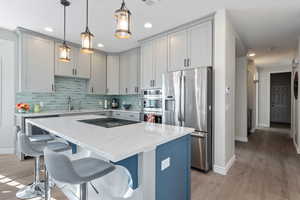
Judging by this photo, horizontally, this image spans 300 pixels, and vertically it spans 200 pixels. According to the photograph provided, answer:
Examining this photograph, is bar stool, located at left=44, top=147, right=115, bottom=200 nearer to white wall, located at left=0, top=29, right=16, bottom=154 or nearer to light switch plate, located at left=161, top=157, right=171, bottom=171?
light switch plate, located at left=161, top=157, right=171, bottom=171

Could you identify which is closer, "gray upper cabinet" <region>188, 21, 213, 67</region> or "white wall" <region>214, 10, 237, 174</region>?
"white wall" <region>214, 10, 237, 174</region>

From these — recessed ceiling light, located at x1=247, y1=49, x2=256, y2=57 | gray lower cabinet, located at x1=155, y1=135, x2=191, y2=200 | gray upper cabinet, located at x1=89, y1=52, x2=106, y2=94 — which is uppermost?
recessed ceiling light, located at x1=247, y1=49, x2=256, y2=57

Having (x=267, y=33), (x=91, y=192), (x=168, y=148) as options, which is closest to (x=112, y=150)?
(x=168, y=148)

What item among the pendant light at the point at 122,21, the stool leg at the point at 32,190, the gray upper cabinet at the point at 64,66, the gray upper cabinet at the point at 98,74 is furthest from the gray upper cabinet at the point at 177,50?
the stool leg at the point at 32,190

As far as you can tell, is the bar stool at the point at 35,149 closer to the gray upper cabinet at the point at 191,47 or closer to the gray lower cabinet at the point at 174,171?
the gray lower cabinet at the point at 174,171

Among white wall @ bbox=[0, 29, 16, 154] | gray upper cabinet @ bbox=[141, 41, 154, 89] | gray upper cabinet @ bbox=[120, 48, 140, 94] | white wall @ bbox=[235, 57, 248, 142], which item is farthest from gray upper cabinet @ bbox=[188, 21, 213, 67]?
white wall @ bbox=[0, 29, 16, 154]

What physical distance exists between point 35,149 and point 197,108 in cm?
238

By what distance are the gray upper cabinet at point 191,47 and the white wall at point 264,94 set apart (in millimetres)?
6022

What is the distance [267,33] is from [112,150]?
429cm

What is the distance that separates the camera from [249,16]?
281 cm

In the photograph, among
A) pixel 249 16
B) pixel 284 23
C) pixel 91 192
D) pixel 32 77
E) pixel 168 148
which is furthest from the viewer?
pixel 32 77

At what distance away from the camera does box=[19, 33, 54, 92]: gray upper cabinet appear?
3325 mm

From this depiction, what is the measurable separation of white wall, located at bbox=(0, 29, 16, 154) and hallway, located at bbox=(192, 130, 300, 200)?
159 inches

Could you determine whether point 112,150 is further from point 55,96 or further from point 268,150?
point 268,150
